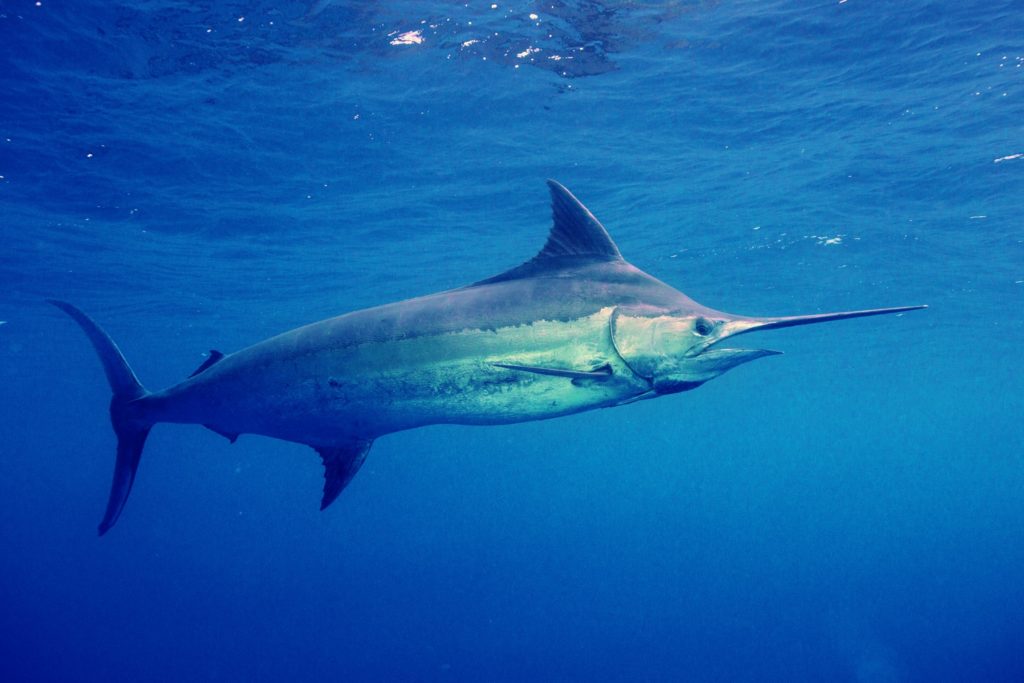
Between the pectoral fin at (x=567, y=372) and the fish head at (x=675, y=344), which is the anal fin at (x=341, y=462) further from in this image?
the fish head at (x=675, y=344)

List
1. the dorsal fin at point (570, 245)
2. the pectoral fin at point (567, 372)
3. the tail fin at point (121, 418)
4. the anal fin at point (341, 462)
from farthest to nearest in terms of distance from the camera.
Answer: the tail fin at point (121, 418) → the anal fin at point (341, 462) → the dorsal fin at point (570, 245) → the pectoral fin at point (567, 372)

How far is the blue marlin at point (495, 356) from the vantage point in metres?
2.93

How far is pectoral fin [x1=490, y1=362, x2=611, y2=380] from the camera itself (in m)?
2.75

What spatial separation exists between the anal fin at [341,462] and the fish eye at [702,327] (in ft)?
7.17

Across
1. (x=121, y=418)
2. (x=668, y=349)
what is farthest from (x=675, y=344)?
(x=121, y=418)

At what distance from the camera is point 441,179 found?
14.5 meters

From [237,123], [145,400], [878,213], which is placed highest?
[237,123]

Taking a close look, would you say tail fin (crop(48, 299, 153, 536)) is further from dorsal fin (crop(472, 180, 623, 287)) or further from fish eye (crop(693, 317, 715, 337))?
fish eye (crop(693, 317, 715, 337))

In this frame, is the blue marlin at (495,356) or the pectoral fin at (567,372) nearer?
the pectoral fin at (567,372)

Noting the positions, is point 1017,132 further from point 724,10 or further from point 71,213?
point 71,213

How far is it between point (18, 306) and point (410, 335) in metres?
26.4

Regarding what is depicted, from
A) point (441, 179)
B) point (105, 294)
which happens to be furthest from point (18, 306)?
point (441, 179)

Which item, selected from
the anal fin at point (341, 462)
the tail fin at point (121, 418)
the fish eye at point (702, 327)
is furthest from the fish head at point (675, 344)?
the tail fin at point (121, 418)

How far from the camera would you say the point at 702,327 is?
2.87 metres
